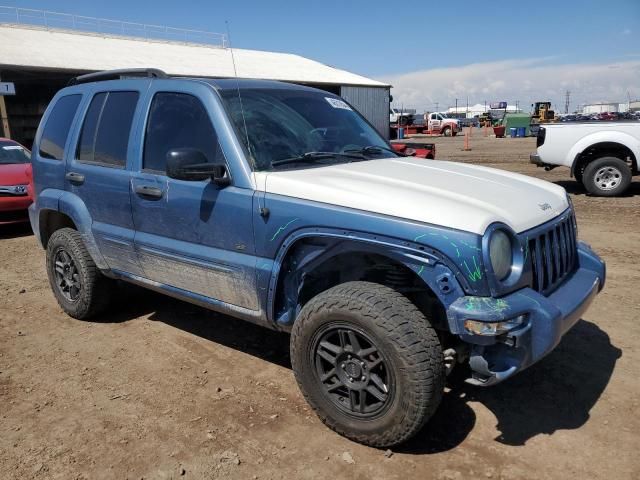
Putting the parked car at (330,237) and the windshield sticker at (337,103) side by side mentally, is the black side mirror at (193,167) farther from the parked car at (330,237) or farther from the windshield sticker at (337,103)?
the windshield sticker at (337,103)

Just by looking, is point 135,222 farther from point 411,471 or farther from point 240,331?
point 411,471

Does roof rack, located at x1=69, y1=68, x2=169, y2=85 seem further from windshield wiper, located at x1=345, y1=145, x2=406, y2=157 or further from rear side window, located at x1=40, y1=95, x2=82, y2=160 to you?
windshield wiper, located at x1=345, y1=145, x2=406, y2=157

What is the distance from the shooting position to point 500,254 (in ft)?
8.34

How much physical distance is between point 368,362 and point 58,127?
11.4 ft

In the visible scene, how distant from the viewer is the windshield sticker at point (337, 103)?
13.5 feet

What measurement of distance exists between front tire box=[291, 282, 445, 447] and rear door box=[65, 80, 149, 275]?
1.71m

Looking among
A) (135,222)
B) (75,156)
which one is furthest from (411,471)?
(75,156)

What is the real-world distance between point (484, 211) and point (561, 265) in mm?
841

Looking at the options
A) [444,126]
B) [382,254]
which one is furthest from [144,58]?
[444,126]

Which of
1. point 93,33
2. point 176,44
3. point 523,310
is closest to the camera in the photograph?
point 523,310

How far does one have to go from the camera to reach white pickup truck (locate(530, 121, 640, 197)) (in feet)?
32.4

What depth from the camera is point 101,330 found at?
452cm

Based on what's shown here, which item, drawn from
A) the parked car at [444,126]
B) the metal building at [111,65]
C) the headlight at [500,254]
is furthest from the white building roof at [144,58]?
the headlight at [500,254]

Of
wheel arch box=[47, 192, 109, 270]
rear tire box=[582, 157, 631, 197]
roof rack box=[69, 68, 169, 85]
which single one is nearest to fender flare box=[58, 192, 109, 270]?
wheel arch box=[47, 192, 109, 270]
